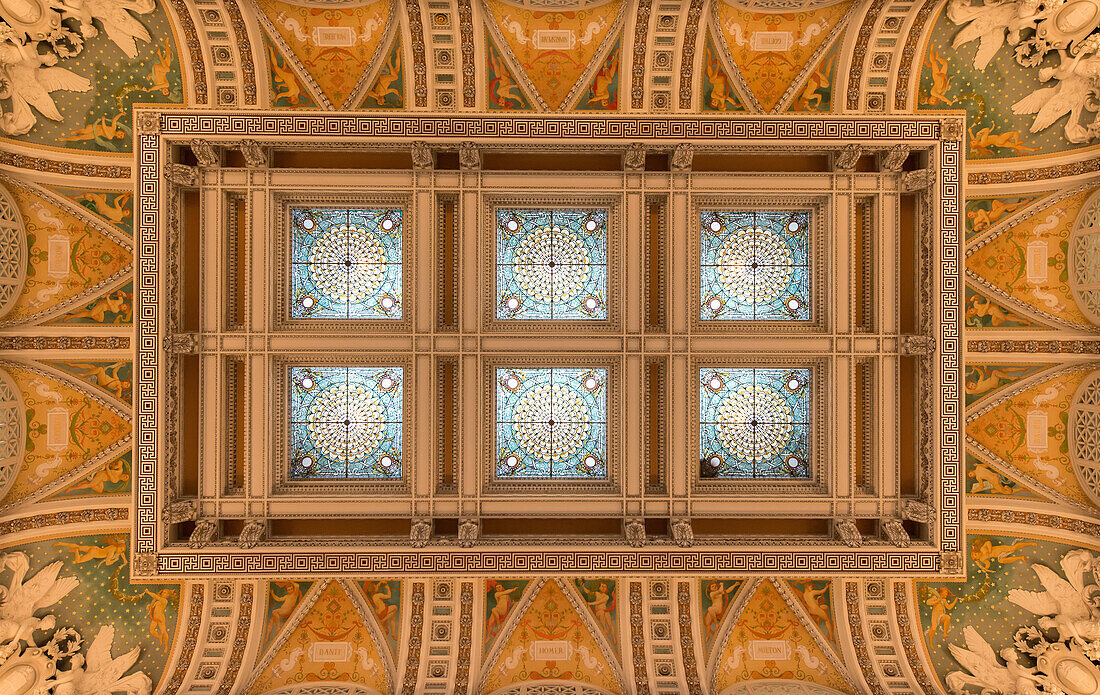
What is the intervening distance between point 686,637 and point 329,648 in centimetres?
492

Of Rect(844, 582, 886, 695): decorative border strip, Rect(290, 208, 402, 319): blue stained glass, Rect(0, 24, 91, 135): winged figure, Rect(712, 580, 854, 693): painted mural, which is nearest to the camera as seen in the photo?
Rect(0, 24, 91, 135): winged figure

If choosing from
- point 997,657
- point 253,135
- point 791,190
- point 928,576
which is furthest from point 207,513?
point 997,657

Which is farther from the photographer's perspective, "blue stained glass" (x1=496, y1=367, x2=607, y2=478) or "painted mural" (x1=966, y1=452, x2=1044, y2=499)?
"blue stained glass" (x1=496, y1=367, x2=607, y2=478)

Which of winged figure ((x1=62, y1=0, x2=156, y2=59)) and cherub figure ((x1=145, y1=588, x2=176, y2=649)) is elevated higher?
winged figure ((x1=62, y1=0, x2=156, y2=59))

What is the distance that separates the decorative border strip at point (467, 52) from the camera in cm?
669

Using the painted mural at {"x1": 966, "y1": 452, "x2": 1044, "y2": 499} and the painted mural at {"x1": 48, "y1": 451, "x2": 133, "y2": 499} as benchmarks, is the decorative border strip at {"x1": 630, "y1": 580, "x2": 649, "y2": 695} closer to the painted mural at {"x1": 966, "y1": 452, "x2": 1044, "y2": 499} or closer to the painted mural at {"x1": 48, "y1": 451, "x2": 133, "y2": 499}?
the painted mural at {"x1": 966, "y1": 452, "x2": 1044, "y2": 499}

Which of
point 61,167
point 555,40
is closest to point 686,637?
point 555,40

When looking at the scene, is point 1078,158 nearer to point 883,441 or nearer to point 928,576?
point 883,441

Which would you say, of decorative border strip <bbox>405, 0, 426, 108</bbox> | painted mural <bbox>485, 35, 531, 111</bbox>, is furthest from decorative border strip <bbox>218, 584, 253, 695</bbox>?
painted mural <bbox>485, 35, 531, 111</bbox>

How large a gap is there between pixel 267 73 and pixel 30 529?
667 centimetres

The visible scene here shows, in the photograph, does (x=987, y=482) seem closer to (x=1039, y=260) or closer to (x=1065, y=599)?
(x=1065, y=599)

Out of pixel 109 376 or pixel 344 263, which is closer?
pixel 109 376

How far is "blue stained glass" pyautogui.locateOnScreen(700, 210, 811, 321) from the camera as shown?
7535 mm

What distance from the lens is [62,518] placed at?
6.98 meters
